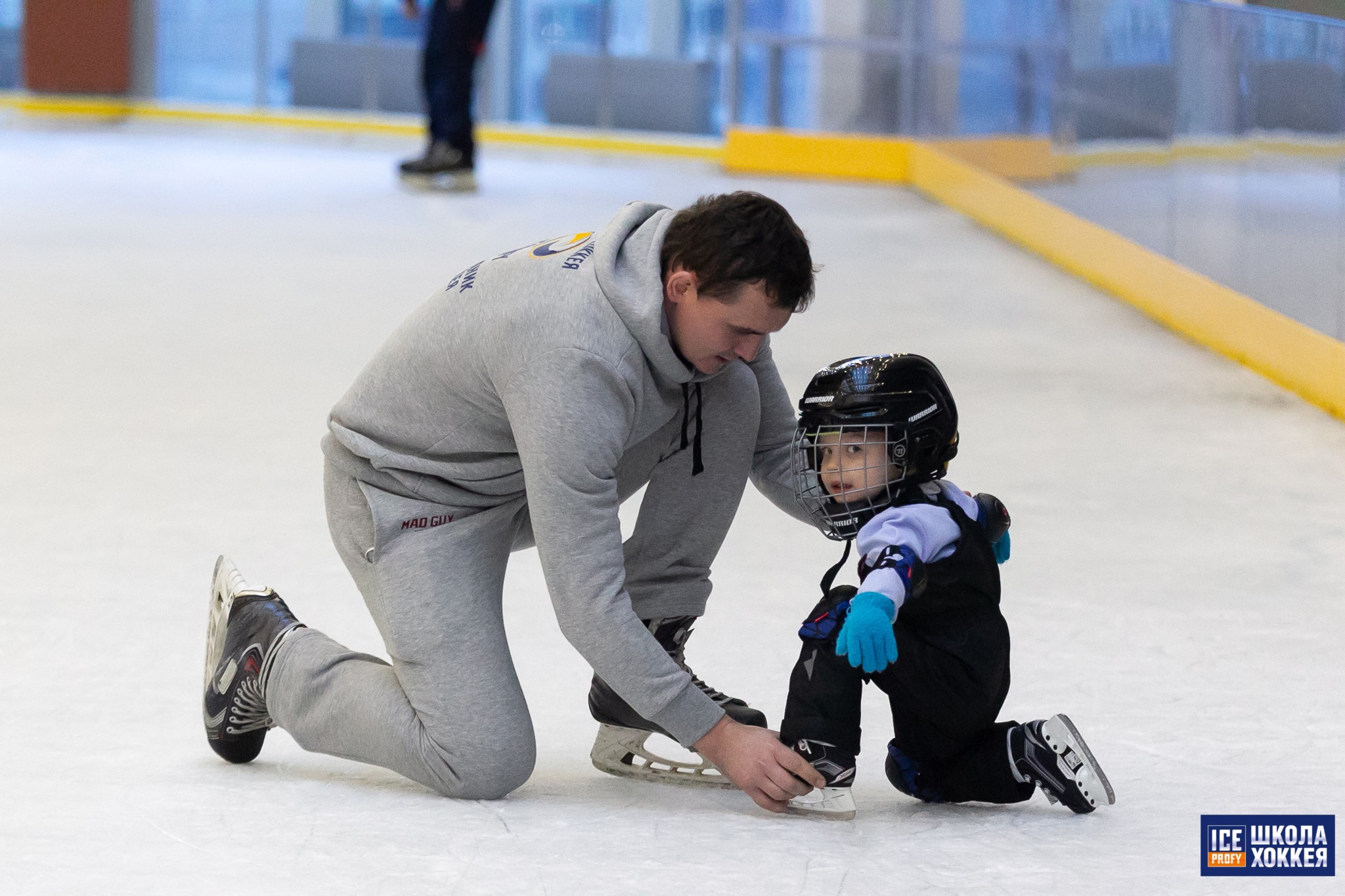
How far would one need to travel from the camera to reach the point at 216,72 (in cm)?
1302

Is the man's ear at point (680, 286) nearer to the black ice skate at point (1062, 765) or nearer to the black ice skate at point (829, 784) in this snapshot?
the black ice skate at point (829, 784)

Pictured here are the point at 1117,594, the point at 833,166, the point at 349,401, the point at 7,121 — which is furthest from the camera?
the point at 7,121

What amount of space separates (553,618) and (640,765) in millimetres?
616

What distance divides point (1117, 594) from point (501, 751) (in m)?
1.34

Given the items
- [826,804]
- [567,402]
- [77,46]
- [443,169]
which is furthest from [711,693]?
[77,46]

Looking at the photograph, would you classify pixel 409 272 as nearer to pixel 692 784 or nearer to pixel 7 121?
Result: pixel 692 784

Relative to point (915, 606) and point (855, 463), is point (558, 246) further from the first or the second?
point (915, 606)

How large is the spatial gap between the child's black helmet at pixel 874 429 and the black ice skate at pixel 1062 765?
32 centimetres

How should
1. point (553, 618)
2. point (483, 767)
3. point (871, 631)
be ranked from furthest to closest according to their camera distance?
point (553, 618) → point (483, 767) → point (871, 631)

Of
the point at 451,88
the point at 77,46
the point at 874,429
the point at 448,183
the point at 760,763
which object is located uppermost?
the point at 77,46

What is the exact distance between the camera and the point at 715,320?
183 cm

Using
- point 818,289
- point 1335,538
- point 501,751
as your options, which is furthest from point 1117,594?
point 818,289

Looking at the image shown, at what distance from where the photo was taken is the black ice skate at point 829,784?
6.16 feet

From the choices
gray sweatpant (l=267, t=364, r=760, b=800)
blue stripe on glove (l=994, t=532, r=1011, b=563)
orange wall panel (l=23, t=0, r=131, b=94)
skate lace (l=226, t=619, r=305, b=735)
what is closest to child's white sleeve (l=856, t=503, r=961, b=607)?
blue stripe on glove (l=994, t=532, r=1011, b=563)
